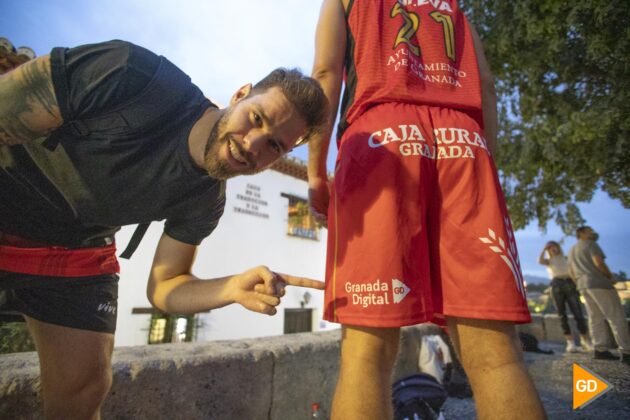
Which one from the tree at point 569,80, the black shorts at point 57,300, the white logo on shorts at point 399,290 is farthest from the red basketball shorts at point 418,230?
the tree at point 569,80

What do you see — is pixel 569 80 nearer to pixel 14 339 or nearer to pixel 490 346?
pixel 490 346

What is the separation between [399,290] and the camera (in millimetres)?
1120

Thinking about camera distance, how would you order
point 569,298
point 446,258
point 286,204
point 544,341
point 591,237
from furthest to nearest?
point 286,204 → point 544,341 → point 569,298 → point 591,237 → point 446,258

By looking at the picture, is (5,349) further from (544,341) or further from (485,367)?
(544,341)

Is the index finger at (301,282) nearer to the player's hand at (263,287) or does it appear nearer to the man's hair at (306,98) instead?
the player's hand at (263,287)

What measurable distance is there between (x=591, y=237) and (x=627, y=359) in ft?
5.74

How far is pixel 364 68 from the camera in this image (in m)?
1.53

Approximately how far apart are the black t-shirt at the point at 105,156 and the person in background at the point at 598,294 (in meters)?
5.58

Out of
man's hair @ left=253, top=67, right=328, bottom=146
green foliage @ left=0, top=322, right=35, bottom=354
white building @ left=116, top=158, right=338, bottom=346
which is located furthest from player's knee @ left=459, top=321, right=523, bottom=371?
white building @ left=116, top=158, right=338, bottom=346

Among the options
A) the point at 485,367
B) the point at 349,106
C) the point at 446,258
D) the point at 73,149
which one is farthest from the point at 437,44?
the point at 73,149

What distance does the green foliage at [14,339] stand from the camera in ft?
13.9

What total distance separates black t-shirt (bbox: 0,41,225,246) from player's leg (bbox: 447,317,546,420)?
131cm

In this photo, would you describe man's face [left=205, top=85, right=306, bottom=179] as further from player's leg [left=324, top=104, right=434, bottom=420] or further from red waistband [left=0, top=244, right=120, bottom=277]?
red waistband [left=0, top=244, right=120, bottom=277]

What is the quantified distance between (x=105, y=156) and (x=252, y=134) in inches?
25.1
